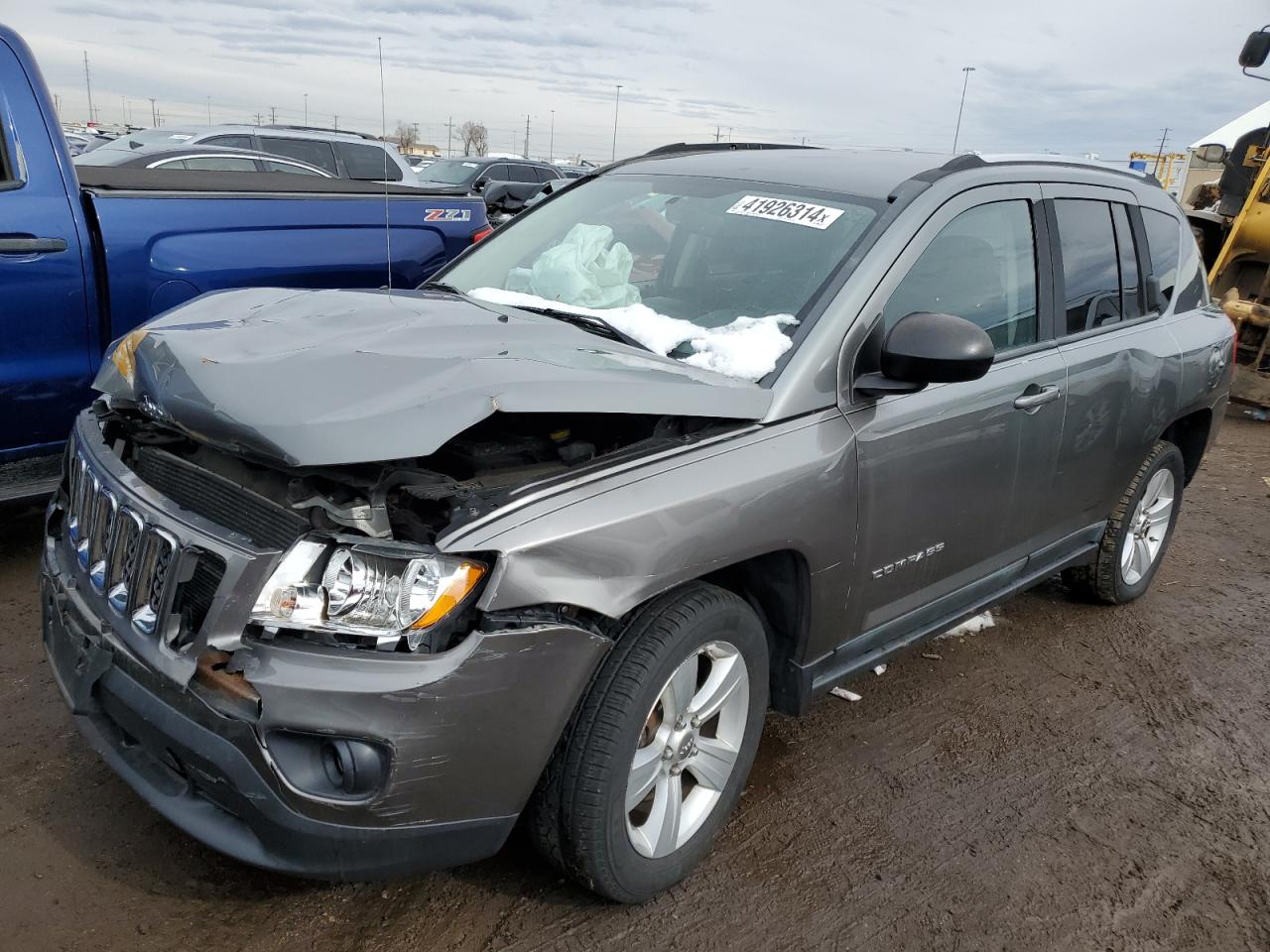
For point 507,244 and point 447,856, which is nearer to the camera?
point 447,856

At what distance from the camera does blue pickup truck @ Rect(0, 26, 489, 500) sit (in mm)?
4031

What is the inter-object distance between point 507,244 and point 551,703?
84.2 inches

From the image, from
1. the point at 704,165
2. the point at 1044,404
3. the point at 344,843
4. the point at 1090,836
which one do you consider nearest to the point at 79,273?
the point at 704,165

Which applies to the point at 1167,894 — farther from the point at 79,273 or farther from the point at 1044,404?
the point at 79,273

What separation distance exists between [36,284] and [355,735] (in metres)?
3.09

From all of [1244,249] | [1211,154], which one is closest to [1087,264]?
[1244,249]

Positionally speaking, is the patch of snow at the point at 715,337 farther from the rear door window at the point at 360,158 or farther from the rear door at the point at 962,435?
the rear door window at the point at 360,158

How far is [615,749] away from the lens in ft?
7.35

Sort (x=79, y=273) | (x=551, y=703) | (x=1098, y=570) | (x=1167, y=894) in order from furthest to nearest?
(x=1098, y=570), (x=79, y=273), (x=1167, y=894), (x=551, y=703)

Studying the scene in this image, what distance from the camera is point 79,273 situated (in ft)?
13.8

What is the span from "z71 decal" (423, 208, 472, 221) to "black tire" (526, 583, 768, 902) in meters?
3.72

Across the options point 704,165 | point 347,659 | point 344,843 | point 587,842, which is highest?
point 704,165

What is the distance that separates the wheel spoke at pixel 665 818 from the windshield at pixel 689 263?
1081mm

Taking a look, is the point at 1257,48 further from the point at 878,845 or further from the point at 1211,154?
the point at 878,845
